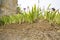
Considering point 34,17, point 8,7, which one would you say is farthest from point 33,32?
point 8,7

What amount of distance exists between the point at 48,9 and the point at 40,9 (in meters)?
0.22

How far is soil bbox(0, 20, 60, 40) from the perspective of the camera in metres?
3.85

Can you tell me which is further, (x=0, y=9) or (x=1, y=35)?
(x=0, y=9)

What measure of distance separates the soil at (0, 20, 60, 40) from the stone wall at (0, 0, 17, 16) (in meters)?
1.30

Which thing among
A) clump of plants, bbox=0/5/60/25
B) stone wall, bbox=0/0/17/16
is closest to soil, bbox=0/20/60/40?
clump of plants, bbox=0/5/60/25

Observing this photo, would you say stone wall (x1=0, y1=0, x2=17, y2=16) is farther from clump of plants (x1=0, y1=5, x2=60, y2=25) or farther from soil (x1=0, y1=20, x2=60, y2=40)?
soil (x1=0, y1=20, x2=60, y2=40)

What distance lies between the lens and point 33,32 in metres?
3.99

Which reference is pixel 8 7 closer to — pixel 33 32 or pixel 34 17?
pixel 34 17

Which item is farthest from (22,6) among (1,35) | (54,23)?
(1,35)

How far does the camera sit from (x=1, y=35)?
13.4ft

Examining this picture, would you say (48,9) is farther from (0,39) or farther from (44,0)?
(0,39)

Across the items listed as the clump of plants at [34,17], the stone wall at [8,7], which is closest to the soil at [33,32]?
the clump of plants at [34,17]

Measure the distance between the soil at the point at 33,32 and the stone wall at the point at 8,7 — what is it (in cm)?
130

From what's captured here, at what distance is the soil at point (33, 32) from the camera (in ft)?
12.6
